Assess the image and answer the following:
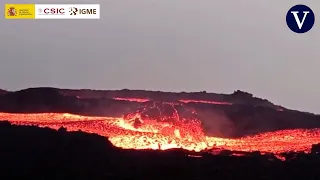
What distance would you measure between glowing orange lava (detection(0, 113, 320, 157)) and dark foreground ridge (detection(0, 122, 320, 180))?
3054 mm

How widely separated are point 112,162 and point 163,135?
774cm

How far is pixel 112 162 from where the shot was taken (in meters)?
25.7

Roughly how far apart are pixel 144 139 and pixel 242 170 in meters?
7.14

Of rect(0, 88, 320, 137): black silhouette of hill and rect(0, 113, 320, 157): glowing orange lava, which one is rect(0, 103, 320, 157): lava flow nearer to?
rect(0, 113, 320, 157): glowing orange lava

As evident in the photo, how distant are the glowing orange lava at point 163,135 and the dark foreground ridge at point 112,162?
120 inches

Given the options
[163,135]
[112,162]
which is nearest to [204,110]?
[163,135]

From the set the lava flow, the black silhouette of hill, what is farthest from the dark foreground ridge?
the black silhouette of hill

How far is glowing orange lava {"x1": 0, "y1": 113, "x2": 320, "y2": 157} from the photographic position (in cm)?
3136

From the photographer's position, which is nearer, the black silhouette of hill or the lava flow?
the lava flow

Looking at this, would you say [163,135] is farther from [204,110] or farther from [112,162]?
[204,110]

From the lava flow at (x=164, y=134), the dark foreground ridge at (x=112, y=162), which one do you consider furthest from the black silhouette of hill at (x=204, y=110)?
the dark foreground ridge at (x=112, y=162)

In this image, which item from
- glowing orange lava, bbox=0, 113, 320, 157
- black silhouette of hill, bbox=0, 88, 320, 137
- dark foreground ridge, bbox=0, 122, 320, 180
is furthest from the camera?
black silhouette of hill, bbox=0, 88, 320, 137

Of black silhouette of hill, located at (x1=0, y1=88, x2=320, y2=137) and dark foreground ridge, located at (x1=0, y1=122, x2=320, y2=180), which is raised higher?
black silhouette of hill, located at (x1=0, y1=88, x2=320, y2=137)

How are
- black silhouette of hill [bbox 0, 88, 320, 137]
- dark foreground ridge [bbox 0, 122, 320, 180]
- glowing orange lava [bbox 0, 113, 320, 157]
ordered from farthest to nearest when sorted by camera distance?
1. black silhouette of hill [bbox 0, 88, 320, 137]
2. glowing orange lava [bbox 0, 113, 320, 157]
3. dark foreground ridge [bbox 0, 122, 320, 180]
